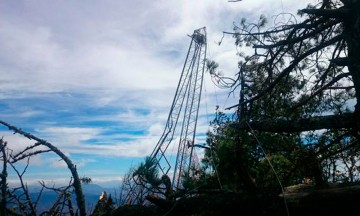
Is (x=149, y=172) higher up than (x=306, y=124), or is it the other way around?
(x=306, y=124)

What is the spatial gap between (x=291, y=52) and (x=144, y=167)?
4625mm

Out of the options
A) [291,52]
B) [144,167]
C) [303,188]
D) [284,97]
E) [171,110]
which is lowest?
[303,188]

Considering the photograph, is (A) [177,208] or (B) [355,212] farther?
(A) [177,208]

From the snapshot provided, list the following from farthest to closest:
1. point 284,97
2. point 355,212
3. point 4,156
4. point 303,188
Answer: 1. point 284,97
2. point 4,156
3. point 303,188
4. point 355,212

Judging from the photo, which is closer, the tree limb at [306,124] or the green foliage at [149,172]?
the green foliage at [149,172]

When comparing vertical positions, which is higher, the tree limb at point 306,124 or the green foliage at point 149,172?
the tree limb at point 306,124

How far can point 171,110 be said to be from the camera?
4059 centimetres

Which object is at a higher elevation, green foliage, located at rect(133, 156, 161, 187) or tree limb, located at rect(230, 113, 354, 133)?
tree limb, located at rect(230, 113, 354, 133)

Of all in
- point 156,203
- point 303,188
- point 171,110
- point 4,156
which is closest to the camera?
point 156,203

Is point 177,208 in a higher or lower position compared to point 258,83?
lower

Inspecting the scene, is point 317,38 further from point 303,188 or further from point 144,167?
point 144,167

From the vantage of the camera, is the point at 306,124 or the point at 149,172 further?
the point at 306,124

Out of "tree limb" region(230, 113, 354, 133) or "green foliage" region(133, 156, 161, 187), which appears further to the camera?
"tree limb" region(230, 113, 354, 133)

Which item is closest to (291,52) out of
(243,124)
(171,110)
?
(243,124)
